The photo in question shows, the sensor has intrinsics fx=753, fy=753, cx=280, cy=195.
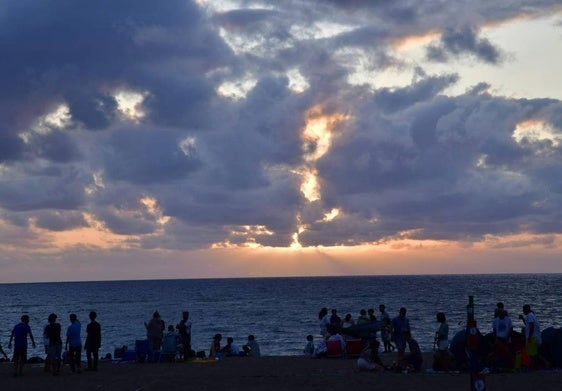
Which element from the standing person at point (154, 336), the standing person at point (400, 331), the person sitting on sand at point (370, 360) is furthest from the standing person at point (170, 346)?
the standing person at point (400, 331)

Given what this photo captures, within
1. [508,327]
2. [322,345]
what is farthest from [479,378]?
[322,345]

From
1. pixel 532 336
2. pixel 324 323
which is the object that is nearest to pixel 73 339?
pixel 324 323

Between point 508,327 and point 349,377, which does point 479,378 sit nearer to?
point 349,377

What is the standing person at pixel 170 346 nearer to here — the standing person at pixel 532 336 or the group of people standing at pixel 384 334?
the group of people standing at pixel 384 334

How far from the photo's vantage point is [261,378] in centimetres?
2194

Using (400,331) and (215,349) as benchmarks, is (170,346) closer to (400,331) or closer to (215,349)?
(215,349)

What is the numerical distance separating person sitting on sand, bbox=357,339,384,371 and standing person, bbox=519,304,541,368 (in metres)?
4.53

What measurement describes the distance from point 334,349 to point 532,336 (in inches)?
303

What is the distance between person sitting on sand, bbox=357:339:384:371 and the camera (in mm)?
23156

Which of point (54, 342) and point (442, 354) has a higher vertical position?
point (54, 342)

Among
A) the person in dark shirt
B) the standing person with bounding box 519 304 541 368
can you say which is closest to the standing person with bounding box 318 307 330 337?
the person in dark shirt

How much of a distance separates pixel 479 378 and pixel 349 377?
25.4 ft

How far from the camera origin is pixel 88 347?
24.6 metres

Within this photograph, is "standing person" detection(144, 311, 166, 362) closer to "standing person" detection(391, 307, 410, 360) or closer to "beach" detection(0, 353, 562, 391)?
"beach" detection(0, 353, 562, 391)
